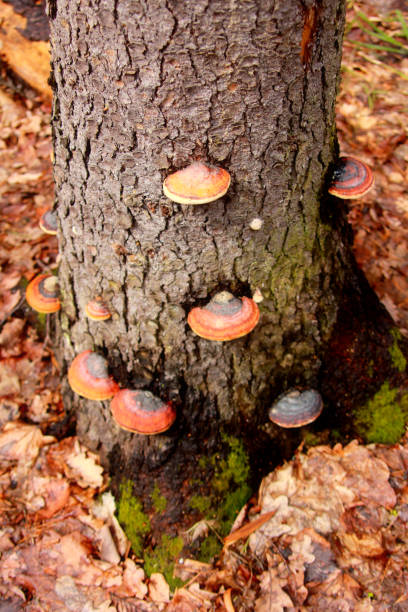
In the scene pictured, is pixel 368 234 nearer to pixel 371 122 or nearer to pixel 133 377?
pixel 371 122

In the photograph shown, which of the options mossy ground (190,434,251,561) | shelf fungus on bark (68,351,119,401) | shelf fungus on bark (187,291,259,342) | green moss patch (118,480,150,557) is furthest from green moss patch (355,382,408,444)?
shelf fungus on bark (68,351,119,401)

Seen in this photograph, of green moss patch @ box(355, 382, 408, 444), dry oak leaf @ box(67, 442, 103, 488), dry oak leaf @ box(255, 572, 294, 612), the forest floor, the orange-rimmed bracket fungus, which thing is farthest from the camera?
dry oak leaf @ box(67, 442, 103, 488)

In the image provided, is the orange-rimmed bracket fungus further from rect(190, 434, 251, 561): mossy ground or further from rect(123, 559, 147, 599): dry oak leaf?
rect(123, 559, 147, 599): dry oak leaf

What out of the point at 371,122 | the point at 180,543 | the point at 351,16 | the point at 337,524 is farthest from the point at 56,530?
the point at 351,16

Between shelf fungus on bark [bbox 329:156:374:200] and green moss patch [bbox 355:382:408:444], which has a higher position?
shelf fungus on bark [bbox 329:156:374:200]

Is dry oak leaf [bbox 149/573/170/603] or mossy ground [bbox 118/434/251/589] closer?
dry oak leaf [bbox 149/573/170/603]

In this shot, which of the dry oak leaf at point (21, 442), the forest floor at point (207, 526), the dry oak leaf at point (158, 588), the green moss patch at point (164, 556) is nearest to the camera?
the forest floor at point (207, 526)

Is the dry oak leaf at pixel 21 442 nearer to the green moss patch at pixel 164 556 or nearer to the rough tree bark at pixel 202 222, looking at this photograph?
the rough tree bark at pixel 202 222

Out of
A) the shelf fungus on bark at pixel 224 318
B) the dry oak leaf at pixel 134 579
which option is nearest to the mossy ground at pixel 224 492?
the dry oak leaf at pixel 134 579

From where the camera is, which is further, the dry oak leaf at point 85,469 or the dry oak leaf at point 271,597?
the dry oak leaf at point 85,469
